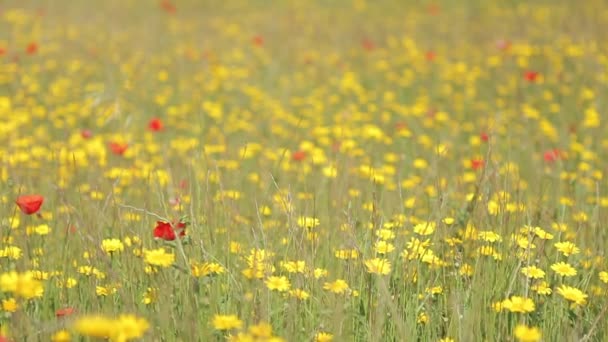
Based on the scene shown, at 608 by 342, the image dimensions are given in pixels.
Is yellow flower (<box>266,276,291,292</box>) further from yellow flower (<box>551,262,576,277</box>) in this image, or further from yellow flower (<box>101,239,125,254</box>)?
yellow flower (<box>551,262,576,277</box>)

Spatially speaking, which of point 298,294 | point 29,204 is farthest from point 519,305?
point 29,204

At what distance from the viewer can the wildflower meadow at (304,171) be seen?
1907 mm

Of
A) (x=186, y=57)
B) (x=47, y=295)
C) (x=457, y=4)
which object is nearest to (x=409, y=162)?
(x=47, y=295)

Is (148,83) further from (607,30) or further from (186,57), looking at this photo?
(607,30)

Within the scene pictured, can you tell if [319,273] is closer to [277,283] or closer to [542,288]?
[277,283]

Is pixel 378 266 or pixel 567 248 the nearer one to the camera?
pixel 378 266

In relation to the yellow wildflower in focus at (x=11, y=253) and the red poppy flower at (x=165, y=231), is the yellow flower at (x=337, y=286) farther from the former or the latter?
the yellow wildflower in focus at (x=11, y=253)

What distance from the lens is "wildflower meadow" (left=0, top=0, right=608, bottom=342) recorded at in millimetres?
1907

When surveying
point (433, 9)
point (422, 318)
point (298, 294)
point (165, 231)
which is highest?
point (433, 9)

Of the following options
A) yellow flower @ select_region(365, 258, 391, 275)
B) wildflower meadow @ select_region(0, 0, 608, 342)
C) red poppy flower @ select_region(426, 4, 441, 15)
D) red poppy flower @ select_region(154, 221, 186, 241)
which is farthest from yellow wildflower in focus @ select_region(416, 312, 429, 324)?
red poppy flower @ select_region(426, 4, 441, 15)

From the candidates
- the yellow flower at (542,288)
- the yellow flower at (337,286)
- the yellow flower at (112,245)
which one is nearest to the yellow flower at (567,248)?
the yellow flower at (542,288)

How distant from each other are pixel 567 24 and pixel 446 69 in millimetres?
2377

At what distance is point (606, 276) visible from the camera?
2098mm

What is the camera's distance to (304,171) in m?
3.69
